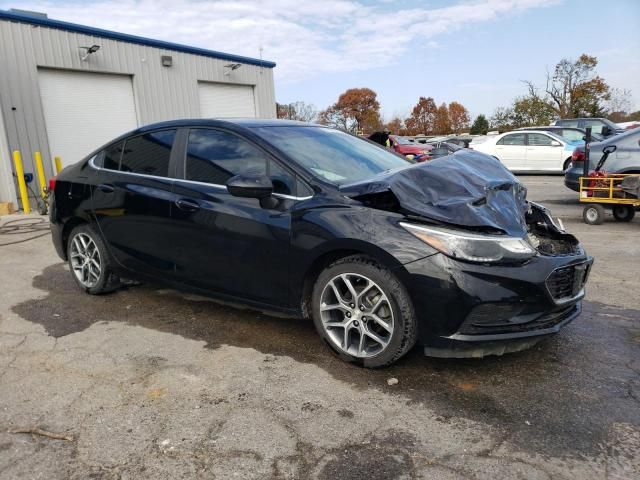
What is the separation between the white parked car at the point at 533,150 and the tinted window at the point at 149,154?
13.4 m

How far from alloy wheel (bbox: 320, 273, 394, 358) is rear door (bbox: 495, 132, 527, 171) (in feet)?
49.9

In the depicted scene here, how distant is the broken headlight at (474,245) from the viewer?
283cm

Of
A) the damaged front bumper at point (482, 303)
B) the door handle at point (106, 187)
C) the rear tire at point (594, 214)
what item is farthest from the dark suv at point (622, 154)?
the door handle at point (106, 187)

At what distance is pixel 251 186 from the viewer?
10.7 feet

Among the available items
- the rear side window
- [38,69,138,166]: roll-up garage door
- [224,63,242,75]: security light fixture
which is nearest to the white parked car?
the rear side window

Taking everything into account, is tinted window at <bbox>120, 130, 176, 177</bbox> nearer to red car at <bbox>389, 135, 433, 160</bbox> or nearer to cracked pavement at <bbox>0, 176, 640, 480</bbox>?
cracked pavement at <bbox>0, 176, 640, 480</bbox>

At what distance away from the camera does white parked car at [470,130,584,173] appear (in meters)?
16.0

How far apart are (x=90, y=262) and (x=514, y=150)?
15106 millimetres

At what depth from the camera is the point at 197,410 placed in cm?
278

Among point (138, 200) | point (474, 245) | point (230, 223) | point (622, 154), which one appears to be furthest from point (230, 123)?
point (622, 154)

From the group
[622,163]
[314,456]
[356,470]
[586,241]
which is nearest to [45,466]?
[314,456]

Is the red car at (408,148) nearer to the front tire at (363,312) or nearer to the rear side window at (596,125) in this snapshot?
the rear side window at (596,125)

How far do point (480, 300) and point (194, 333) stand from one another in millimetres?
2151

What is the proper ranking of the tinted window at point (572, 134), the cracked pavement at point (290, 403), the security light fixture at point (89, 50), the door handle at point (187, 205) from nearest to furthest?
1. the cracked pavement at point (290, 403)
2. the door handle at point (187, 205)
3. the security light fixture at point (89, 50)
4. the tinted window at point (572, 134)
